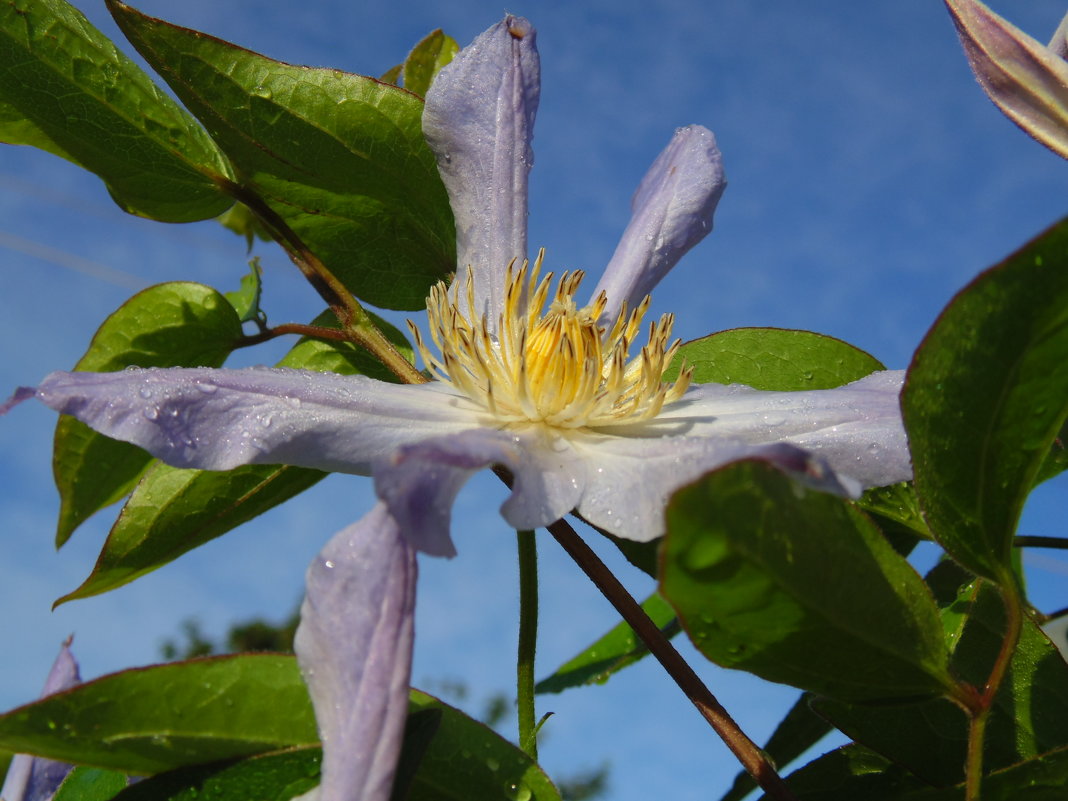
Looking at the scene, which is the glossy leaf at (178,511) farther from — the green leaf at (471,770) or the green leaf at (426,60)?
the green leaf at (426,60)

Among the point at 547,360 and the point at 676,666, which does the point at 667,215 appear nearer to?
the point at 547,360

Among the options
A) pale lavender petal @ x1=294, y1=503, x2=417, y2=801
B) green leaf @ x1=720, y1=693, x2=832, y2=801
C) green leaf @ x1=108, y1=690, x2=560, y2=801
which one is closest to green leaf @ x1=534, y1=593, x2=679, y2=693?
green leaf @ x1=720, y1=693, x2=832, y2=801

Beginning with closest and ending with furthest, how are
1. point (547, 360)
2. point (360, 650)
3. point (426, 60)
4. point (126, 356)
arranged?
1. point (360, 650)
2. point (547, 360)
3. point (126, 356)
4. point (426, 60)

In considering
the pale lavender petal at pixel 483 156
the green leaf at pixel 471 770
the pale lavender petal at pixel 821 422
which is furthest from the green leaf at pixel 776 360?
the green leaf at pixel 471 770

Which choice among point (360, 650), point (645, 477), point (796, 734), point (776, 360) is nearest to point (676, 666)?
point (645, 477)

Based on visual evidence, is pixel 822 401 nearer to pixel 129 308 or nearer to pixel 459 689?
pixel 129 308
